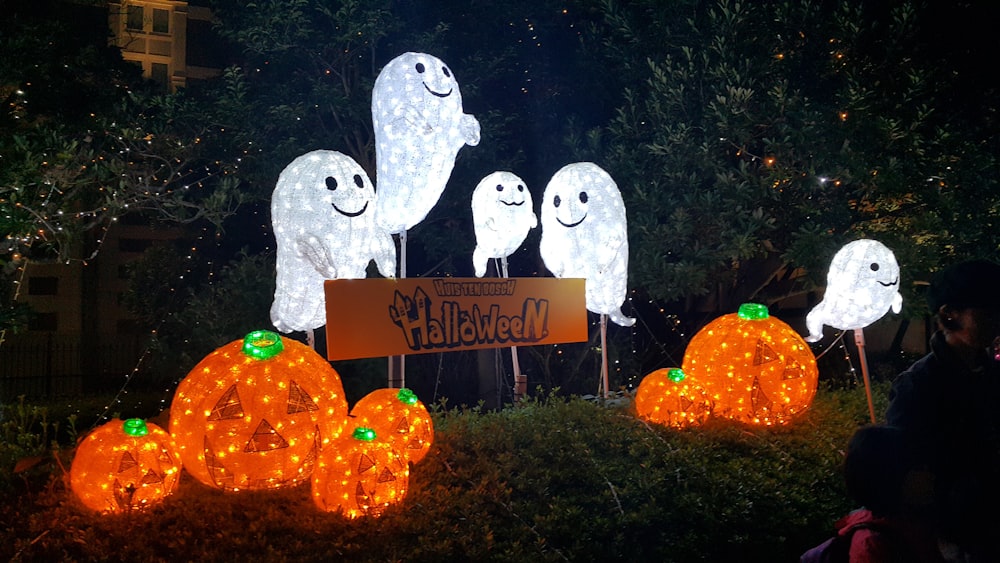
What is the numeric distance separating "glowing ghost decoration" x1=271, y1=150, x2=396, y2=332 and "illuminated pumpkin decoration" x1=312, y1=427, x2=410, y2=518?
1439mm

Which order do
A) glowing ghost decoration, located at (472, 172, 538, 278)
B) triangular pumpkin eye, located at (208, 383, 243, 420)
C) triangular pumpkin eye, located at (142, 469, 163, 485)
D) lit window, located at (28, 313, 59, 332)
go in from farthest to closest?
lit window, located at (28, 313, 59, 332) < glowing ghost decoration, located at (472, 172, 538, 278) < triangular pumpkin eye, located at (142, 469, 163, 485) < triangular pumpkin eye, located at (208, 383, 243, 420)

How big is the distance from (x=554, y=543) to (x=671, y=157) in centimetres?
537

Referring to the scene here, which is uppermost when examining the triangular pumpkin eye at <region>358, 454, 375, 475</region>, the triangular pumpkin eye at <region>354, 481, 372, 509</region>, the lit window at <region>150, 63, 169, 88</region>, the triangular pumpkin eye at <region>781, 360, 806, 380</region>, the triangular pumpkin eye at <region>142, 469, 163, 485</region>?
the lit window at <region>150, 63, 169, 88</region>

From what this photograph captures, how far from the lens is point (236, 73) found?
8844 millimetres

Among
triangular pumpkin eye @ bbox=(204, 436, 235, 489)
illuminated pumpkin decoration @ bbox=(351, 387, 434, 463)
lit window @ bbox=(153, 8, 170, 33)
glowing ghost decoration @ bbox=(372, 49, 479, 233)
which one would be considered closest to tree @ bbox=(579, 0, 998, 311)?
glowing ghost decoration @ bbox=(372, 49, 479, 233)

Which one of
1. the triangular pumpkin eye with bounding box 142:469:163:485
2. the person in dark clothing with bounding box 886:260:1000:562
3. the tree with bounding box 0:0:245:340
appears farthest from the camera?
the tree with bounding box 0:0:245:340

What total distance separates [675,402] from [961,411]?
350 centimetres

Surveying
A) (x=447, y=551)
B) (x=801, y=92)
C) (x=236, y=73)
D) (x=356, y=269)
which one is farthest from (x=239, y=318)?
(x=801, y=92)

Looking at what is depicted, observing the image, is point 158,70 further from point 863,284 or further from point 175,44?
point 863,284

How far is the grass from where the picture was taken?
152 inches

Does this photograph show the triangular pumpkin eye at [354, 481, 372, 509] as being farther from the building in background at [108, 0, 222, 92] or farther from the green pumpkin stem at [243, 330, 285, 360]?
the building in background at [108, 0, 222, 92]

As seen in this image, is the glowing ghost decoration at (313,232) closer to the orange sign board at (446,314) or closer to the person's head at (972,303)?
the orange sign board at (446,314)

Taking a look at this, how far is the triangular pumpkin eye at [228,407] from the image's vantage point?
404cm

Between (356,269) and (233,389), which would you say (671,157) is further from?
(233,389)
